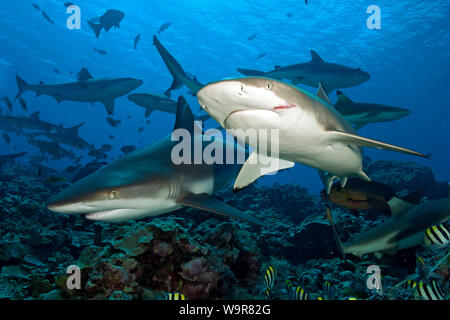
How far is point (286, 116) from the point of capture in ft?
7.55

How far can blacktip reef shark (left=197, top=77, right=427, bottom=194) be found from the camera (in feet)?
6.54

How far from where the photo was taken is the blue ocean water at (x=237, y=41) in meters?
30.9

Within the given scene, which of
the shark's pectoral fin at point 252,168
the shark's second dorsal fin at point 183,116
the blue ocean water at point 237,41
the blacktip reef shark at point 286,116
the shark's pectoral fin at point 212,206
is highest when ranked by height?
the blue ocean water at point 237,41

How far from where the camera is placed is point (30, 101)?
77312mm

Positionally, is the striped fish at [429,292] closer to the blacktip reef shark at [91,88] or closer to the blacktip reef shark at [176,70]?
the blacktip reef shark at [176,70]

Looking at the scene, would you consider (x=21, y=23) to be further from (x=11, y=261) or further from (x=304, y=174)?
(x=304, y=174)

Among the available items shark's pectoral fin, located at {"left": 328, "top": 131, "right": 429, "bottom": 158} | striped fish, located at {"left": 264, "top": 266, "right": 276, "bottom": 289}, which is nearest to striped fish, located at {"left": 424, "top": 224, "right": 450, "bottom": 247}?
shark's pectoral fin, located at {"left": 328, "top": 131, "right": 429, "bottom": 158}

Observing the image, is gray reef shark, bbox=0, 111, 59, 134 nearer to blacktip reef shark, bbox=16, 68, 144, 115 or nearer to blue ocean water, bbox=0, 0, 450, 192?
blacktip reef shark, bbox=16, 68, 144, 115

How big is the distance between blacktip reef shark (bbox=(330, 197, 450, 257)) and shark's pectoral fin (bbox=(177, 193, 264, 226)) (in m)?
1.70

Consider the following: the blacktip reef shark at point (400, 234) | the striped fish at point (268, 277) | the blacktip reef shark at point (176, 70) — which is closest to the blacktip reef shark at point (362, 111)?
the blacktip reef shark at point (400, 234)

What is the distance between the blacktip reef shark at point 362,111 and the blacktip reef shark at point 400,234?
10.4ft

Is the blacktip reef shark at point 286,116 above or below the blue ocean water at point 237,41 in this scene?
below

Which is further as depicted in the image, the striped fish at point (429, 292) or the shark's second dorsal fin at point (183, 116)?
the shark's second dorsal fin at point (183, 116)

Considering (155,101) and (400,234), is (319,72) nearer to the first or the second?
(155,101)
